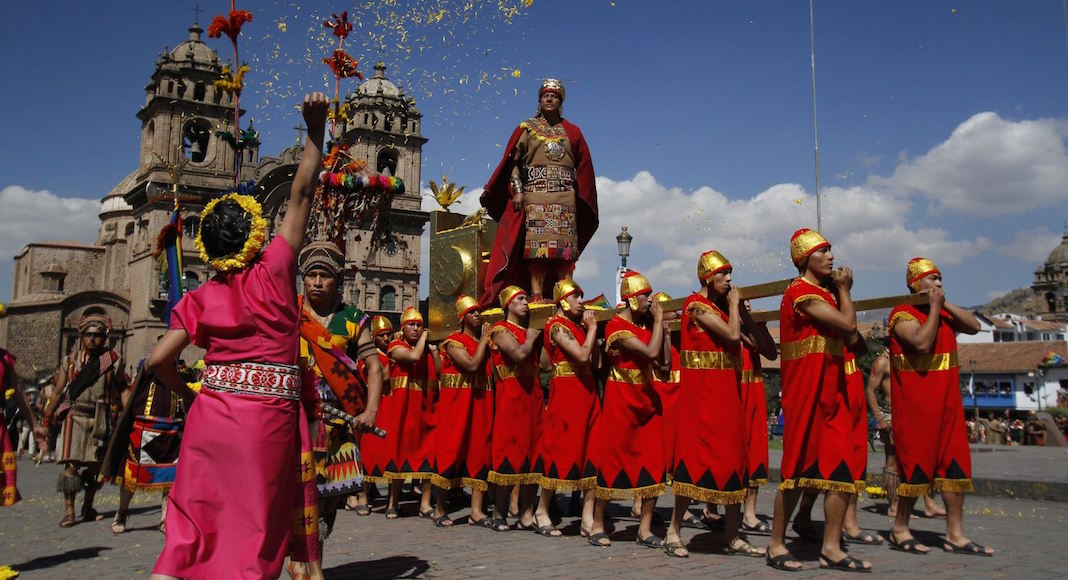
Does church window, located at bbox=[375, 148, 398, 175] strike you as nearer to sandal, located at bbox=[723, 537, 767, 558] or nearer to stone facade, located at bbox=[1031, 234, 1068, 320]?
sandal, located at bbox=[723, 537, 767, 558]

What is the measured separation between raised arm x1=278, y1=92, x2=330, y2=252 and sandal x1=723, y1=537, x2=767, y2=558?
158 inches

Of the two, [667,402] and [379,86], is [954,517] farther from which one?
[379,86]

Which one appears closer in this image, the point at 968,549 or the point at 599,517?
the point at 968,549

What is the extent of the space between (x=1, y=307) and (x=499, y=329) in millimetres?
4393

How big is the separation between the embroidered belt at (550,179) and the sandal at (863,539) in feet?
15.6

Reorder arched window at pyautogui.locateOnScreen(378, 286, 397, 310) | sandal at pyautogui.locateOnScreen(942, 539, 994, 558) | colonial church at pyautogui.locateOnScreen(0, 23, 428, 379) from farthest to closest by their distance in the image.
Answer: arched window at pyautogui.locateOnScreen(378, 286, 397, 310) < colonial church at pyautogui.locateOnScreen(0, 23, 428, 379) < sandal at pyautogui.locateOnScreen(942, 539, 994, 558)

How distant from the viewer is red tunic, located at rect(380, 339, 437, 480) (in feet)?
30.9

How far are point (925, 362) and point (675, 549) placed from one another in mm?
2412

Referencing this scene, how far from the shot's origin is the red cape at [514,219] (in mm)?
9453

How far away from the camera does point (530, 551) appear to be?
21.3ft

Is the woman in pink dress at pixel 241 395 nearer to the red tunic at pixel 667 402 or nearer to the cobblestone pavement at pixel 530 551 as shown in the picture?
the cobblestone pavement at pixel 530 551

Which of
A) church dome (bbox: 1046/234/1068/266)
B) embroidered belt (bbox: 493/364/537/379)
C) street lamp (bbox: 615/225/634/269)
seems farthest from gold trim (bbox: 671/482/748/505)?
church dome (bbox: 1046/234/1068/266)

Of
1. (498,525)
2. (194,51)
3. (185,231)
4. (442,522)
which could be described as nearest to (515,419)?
(498,525)

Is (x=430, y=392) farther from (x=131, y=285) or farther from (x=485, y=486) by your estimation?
(x=131, y=285)
